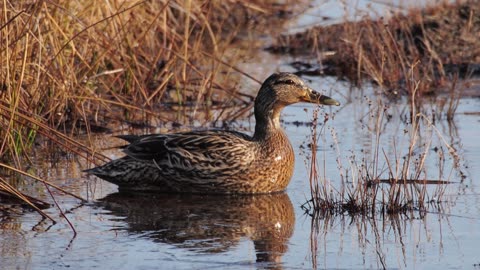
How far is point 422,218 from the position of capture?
8.13 metres

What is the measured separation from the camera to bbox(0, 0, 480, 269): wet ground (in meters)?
7.01

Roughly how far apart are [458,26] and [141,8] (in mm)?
4313

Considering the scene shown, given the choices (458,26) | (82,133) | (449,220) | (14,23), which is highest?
(458,26)

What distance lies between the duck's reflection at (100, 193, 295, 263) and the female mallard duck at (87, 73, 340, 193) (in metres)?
0.12

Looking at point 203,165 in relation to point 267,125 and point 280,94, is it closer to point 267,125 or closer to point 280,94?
point 267,125

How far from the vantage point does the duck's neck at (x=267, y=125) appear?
31.9ft

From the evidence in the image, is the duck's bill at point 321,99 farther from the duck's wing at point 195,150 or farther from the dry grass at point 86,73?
the dry grass at point 86,73

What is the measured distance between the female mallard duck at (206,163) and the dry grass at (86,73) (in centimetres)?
48

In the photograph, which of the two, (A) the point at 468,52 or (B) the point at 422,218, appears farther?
(A) the point at 468,52

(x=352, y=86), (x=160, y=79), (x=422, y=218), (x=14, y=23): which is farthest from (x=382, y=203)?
(x=352, y=86)

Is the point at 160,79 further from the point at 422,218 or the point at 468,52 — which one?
the point at 422,218

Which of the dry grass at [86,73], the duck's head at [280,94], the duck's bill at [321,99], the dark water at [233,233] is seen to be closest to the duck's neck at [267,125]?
A: the duck's head at [280,94]

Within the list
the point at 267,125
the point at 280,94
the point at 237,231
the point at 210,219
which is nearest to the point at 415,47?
the point at 280,94

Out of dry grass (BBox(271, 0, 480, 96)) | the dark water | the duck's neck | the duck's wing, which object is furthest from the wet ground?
dry grass (BBox(271, 0, 480, 96))
